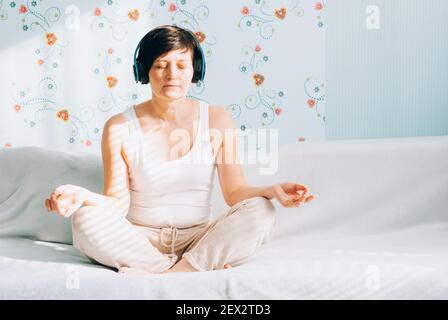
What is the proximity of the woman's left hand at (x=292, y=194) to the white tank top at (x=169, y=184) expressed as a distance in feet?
0.80

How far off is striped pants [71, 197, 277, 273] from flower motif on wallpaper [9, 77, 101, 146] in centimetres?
115

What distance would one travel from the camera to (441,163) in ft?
6.05

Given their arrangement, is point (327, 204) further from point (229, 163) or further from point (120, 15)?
point (120, 15)

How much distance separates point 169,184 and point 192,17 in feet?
3.56

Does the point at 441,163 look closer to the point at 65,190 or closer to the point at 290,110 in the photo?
the point at 290,110

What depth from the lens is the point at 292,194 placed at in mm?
1425

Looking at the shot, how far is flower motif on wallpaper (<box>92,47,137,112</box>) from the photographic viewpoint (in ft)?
8.23

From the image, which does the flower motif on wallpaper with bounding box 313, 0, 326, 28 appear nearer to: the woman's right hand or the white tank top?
the white tank top

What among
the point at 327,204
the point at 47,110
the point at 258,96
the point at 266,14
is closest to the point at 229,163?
the point at 327,204

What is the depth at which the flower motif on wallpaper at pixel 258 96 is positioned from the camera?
2479 millimetres

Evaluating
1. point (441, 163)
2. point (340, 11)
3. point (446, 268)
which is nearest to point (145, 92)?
point (340, 11)

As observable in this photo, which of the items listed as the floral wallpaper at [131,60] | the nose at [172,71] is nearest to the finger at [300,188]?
the nose at [172,71]

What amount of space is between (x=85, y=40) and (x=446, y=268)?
170 cm
